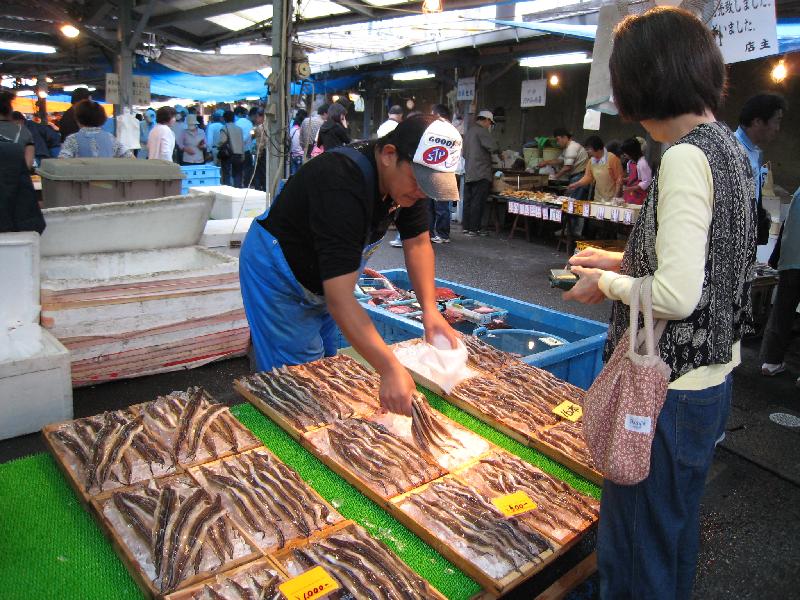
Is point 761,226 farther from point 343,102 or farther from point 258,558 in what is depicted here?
point 343,102

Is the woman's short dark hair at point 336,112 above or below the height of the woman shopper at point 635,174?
above

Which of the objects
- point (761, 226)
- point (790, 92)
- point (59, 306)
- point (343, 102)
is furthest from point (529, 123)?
point (59, 306)

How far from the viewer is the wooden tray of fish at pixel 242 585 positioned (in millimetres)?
1780

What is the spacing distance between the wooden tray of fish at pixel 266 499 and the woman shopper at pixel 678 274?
1036 mm

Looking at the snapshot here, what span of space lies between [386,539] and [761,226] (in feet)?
17.1

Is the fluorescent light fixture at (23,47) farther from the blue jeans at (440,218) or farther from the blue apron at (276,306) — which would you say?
the blue apron at (276,306)

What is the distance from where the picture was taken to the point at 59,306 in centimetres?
469

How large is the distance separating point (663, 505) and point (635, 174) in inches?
397

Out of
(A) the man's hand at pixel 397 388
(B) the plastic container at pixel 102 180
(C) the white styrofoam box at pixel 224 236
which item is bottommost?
(A) the man's hand at pixel 397 388

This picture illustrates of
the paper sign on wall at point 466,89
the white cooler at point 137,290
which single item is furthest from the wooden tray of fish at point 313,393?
the paper sign on wall at point 466,89

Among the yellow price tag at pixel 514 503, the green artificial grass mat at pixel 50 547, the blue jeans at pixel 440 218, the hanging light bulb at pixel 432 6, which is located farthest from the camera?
the blue jeans at pixel 440 218

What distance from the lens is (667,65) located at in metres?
1.69

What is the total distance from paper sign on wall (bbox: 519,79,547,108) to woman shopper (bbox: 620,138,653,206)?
3.15 m

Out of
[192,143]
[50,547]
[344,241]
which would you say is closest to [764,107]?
[344,241]
